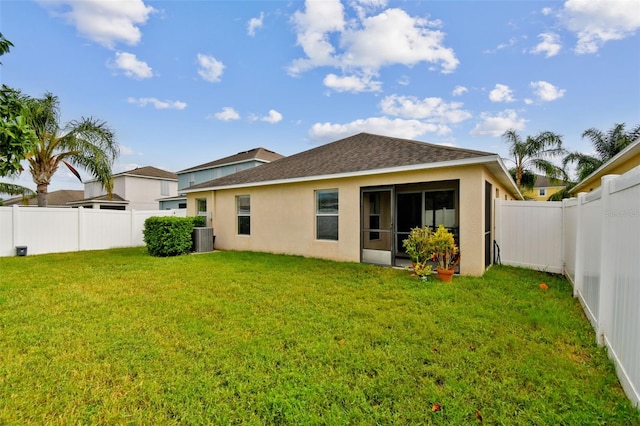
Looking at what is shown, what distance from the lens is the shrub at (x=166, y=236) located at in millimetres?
10320

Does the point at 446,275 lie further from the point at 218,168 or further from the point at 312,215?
the point at 218,168

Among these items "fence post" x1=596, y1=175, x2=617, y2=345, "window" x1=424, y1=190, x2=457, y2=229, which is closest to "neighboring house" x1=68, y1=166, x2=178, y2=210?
"window" x1=424, y1=190, x2=457, y2=229

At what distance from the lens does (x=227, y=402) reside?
2.43 m

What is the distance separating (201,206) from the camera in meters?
13.8

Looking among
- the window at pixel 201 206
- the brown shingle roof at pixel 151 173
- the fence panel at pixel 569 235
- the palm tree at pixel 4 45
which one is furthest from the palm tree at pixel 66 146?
the brown shingle roof at pixel 151 173

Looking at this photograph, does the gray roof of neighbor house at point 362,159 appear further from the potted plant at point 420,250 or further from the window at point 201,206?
the potted plant at point 420,250

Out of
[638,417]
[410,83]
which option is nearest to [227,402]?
[638,417]

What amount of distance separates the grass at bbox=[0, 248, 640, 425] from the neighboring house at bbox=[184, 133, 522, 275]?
233cm

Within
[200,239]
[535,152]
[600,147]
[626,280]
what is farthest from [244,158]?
[626,280]

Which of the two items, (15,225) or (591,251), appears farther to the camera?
(15,225)

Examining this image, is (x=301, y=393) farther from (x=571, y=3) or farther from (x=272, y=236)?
(x=571, y=3)

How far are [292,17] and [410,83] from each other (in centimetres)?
557

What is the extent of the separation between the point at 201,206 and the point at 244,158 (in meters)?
12.9

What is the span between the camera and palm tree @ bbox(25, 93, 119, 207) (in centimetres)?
1156
